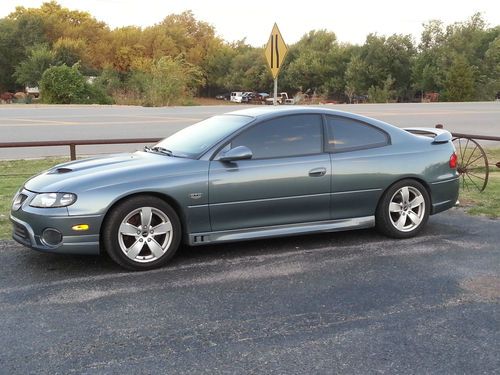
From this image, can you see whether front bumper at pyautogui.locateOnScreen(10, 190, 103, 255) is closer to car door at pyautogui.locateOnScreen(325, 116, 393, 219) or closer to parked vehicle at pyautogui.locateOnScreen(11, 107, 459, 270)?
parked vehicle at pyautogui.locateOnScreen(11, 107, 459, 270)

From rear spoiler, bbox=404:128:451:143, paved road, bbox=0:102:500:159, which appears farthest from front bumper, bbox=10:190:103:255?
paved road, bbox=0:102:500:159

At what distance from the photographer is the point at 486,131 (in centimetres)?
2000

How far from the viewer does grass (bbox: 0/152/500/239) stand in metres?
7.27

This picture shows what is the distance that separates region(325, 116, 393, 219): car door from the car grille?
9.40 ft

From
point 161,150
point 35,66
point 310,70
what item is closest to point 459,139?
point 161,150

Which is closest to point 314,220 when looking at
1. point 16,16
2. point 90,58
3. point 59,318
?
point 59,318

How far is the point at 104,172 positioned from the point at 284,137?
1767mm

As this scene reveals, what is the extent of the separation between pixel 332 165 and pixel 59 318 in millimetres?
2970

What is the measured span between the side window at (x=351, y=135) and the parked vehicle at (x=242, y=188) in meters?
0.01

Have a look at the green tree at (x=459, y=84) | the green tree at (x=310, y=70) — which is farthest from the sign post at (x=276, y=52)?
the green tree at (x=310, y=70)

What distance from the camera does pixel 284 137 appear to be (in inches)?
225

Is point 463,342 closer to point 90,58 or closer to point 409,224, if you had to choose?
point 409,224

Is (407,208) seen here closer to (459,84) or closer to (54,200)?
(54,200)

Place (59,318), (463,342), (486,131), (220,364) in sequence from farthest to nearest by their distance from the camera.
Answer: (486,131) → (59,318) → (463,342) → (220,364)
